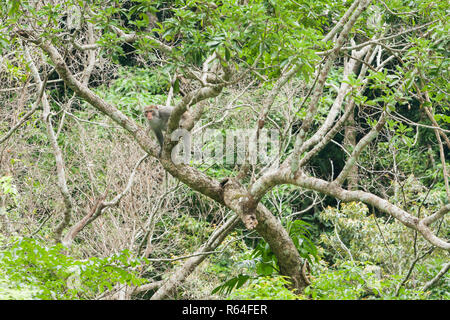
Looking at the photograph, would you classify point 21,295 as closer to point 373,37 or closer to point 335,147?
point 373,37

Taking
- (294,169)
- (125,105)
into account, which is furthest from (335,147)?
(294,169)

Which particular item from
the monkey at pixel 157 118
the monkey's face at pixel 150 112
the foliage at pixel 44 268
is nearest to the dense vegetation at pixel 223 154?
the foliage at pixel 44 268

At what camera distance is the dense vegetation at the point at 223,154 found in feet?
11.1

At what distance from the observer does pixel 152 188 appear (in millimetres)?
7316

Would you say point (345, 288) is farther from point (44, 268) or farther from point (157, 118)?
point (157, 118)

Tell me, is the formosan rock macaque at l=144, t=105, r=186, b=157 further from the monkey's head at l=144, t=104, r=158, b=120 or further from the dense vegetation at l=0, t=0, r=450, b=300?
the dense vegetation at l=0, t=0, r=450, b=300

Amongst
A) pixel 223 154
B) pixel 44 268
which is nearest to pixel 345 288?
pixel 44 268

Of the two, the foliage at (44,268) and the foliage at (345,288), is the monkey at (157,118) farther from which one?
the foliage at (345,288)

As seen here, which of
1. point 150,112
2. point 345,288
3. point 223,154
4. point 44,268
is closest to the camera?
point 44,268

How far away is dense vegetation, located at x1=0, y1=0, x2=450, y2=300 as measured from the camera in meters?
3.39

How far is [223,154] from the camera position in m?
7.71

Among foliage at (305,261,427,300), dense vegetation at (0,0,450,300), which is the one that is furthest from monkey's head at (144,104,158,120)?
foliage at (305,261,427,300)

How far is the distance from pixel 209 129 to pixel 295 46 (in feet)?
15.0
